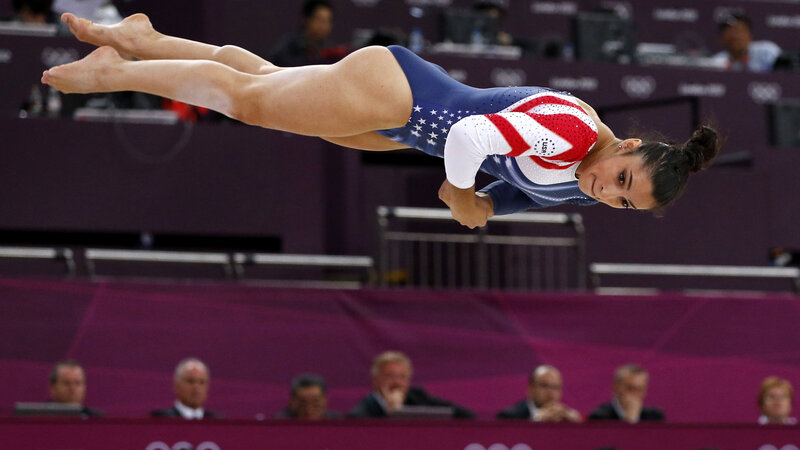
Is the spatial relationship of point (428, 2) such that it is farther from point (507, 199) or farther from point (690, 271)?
point (507, 199)

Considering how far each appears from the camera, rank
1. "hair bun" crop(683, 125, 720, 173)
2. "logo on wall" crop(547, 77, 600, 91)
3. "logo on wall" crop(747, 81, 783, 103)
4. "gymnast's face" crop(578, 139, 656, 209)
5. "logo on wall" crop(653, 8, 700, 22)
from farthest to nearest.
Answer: "logo on wall" crop(653, 8, 700, 22) → "logo on wall" crop(747, 81, 783, 103) → "logo on wall" crop(547, 77, 600, 91) → "hair bun" crop(683, 125, 720, 173) → "gymnast's face" crop(578, 139, 656, 209)

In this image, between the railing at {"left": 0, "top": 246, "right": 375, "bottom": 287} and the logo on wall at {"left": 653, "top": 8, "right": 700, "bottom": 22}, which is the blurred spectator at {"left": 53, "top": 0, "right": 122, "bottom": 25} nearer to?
the railing at {"left": 0, "top": 246, "right": 375, "bottom": 287}

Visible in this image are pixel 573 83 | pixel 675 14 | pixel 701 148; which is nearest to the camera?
pixel 701 148

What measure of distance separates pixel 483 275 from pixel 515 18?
525 centimetres

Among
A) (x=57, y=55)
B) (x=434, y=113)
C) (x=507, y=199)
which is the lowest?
(x=507, y=199)

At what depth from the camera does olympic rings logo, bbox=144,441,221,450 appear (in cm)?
632

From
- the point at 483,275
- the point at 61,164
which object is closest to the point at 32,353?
the point at 61,164

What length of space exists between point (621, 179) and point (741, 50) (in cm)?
863

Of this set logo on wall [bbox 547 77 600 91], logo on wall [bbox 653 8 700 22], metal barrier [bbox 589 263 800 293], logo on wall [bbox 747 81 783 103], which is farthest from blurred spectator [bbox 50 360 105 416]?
logo on wall [bbox 653 8 700 22]

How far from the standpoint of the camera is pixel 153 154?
912cm

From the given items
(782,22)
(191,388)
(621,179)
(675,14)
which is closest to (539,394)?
(191,388)

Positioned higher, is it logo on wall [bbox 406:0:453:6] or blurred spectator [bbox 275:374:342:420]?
logo on wall [bbox 406:0:453:6]

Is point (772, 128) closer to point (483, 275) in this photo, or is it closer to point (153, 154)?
point (483, 275)

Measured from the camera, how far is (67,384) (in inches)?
306
